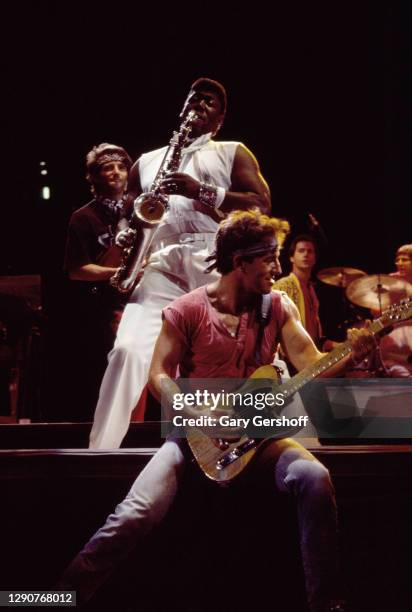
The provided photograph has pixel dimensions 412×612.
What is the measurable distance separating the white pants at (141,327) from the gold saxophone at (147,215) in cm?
8

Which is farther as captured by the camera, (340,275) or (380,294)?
(340,275)

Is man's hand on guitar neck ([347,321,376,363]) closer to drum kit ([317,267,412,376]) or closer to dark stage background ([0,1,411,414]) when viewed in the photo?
drum kit ([317,267,412,376])

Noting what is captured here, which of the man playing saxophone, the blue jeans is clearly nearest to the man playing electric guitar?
the blue jeans

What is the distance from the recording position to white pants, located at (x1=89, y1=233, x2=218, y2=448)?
3.53m

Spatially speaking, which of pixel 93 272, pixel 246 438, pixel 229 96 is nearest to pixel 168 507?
pixel 246 438

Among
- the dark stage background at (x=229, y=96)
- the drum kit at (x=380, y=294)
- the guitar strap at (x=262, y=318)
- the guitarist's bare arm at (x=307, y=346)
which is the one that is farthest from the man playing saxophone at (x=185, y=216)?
the drum kit at (x=380, y=294)

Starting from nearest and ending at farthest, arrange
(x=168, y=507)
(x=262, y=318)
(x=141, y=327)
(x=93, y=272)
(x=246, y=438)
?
1. (x=168, y=507)
2. (x=246, y=438)
3. (x=262, y=318)
4. (x=141, y=327)
5. (x=93, y=272)

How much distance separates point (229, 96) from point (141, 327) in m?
5.14

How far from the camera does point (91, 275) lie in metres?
4.70

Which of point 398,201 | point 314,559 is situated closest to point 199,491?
point 314,559

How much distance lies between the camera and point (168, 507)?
2711mm

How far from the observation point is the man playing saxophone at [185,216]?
366 centimetres

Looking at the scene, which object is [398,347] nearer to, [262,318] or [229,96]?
[229,96]

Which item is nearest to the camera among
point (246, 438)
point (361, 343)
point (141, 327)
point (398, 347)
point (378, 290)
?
point (246, 438)
